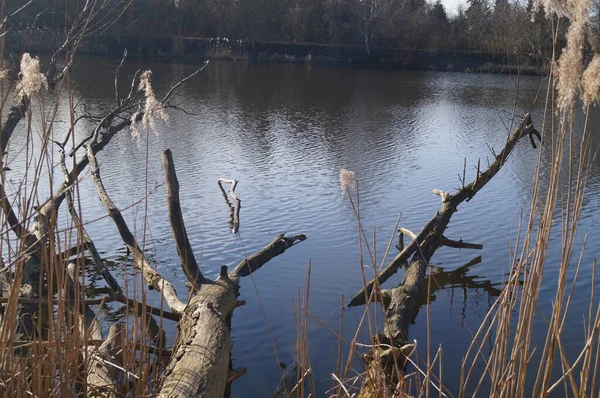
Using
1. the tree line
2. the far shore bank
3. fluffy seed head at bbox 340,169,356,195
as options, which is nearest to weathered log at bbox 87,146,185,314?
fluffy seed head at bbox 340,169,356,195

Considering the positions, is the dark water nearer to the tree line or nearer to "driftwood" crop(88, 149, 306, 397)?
"driftwood" crop(88, 149, 306, 397)

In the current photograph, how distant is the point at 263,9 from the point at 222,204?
2797cm

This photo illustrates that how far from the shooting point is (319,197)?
8.72m

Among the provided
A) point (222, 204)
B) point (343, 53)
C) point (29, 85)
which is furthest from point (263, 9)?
point (29, 85)

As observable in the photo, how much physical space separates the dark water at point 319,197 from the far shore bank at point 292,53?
1183cm

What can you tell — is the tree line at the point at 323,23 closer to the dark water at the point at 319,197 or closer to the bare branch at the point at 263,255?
the dark water at the point at 319,197

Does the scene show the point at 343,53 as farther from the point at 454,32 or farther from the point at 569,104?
the point at 569,104

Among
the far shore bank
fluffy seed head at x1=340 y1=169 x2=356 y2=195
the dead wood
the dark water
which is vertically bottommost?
the dark water

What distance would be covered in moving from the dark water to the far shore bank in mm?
11829

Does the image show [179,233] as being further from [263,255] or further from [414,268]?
[414,268]

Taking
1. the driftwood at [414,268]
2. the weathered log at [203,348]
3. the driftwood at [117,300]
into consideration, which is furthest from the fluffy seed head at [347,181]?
the driftwood at [414,268]

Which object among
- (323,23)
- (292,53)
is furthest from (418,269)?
(323,23)

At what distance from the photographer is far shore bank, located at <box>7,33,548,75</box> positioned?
99.6 feet

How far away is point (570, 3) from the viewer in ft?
6.10
